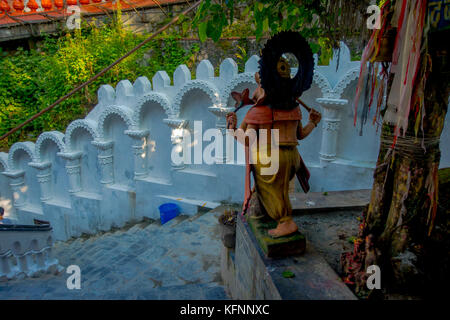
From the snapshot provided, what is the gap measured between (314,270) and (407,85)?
1.65 metres

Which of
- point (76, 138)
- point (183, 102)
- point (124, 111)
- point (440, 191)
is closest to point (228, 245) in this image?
point (440, 191)

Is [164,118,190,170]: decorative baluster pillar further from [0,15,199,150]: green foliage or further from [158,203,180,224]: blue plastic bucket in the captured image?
[0,15,199,150]: green foliage

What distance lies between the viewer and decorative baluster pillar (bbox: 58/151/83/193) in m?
7.62

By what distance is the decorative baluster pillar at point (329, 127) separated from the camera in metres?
5.72

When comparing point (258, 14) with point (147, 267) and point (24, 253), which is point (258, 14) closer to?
point (147, 267)

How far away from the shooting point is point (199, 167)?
6.95m

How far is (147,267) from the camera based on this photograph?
5023 millimetres

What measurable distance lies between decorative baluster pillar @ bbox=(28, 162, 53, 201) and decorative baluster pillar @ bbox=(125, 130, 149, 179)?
8.43 feet

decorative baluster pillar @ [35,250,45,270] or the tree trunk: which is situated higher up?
the tree trunk

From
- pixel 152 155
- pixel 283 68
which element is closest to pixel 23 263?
pixel 152 155

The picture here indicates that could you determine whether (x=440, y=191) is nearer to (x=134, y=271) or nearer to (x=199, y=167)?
(x=134, y=271)

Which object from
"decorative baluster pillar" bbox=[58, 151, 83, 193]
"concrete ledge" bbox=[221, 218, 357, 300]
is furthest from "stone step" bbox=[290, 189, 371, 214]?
"decorative baluster pillar" bbox=[58, 151, 83, 193]

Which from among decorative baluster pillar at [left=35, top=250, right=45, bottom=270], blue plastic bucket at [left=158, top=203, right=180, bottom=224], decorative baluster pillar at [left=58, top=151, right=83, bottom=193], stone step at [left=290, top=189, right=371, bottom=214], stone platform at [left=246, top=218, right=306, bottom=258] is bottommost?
decorative baluster pillar at [left=35, top=250, right=45, bottom=270]

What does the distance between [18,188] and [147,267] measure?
561 cm
